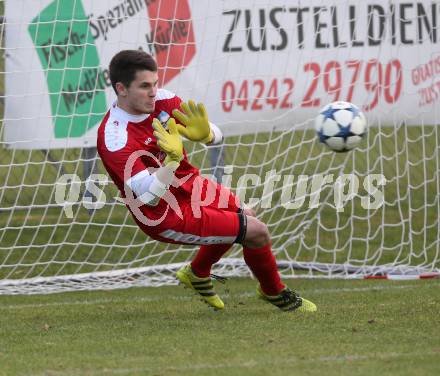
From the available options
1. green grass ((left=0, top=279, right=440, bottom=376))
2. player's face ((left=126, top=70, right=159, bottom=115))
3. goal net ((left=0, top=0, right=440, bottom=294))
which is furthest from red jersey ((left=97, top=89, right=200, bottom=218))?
goal net ((left=0, top=0, right=440, bottom=294))

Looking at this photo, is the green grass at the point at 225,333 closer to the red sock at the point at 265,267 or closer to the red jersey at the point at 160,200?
the red sock at the point at 265,267

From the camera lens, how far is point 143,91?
580cm

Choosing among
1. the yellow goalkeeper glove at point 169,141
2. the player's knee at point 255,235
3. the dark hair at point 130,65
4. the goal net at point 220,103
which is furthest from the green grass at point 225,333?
the dark hair at point 130,65

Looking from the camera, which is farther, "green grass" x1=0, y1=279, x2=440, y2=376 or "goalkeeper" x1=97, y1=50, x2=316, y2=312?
"goalkeeper" x1=97, y1=50, x2=316, y2=312

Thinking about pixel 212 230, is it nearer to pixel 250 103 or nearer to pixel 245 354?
pixel 245 354

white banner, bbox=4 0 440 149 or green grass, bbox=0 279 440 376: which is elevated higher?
white banner, bbox=4 0 440 149

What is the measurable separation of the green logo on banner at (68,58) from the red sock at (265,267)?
258 centimetres

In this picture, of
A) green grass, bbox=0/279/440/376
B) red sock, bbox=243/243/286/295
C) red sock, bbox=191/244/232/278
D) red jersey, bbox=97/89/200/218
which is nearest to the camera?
green grass, bbox=0/279/440/376

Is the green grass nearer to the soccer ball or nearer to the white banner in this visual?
the soccer ball

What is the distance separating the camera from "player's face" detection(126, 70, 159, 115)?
579 centimetres

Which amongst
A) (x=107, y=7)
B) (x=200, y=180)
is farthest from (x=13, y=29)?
(x=200, y=180)

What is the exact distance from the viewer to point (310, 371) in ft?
14.7

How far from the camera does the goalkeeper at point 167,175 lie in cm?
559

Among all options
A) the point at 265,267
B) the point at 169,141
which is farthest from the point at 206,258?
the point at 169,141
